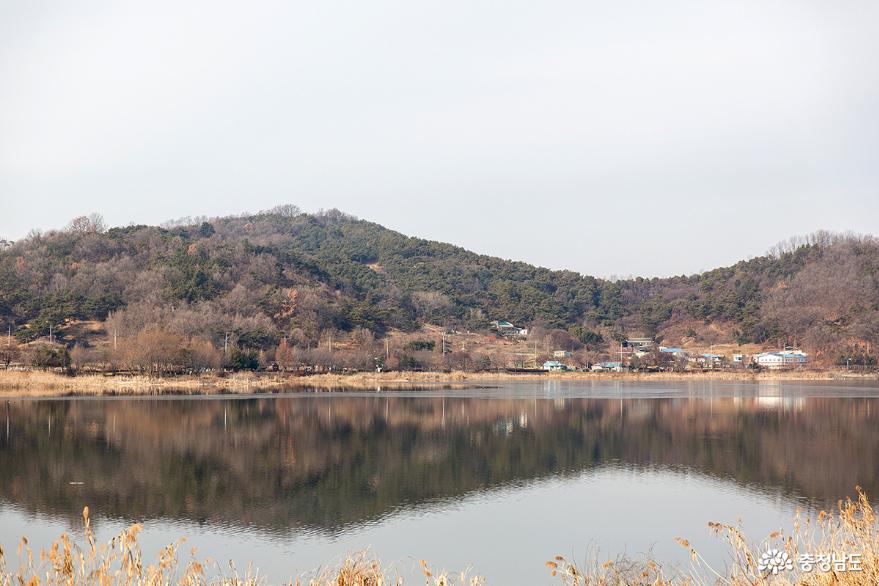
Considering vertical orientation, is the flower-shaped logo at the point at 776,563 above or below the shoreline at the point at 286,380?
above

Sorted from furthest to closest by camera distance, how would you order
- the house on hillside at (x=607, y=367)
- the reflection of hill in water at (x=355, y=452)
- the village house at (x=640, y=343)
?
1. the village house at (x=640, y=343)
2. the house on hillside at (x=607, y=367)
3. the reflection of hill in water at (x=355, y=452)

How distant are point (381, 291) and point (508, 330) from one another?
69.8 ft

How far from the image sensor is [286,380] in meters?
66.8

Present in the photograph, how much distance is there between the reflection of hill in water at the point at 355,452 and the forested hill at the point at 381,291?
1659 inches

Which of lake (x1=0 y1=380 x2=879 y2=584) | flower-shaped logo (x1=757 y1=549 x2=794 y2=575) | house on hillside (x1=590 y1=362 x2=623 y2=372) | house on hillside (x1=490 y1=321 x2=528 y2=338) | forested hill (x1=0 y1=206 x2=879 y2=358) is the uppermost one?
forested hill (x1=0 y1=206 x2=879 y2=358)

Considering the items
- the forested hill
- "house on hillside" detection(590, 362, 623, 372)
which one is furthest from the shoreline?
the forested hill

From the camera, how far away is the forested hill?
85.7 metres

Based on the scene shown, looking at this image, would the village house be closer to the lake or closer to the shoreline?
the shoreline

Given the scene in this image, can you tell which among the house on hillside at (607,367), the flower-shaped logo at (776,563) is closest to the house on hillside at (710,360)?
the house on hillside at (607,367)

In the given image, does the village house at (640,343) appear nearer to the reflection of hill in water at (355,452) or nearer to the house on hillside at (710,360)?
the house on hillside at (710,360)

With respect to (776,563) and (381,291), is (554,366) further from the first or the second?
(776,563)

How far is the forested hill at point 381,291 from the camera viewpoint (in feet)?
281

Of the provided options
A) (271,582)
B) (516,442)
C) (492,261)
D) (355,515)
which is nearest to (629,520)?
(355,515)

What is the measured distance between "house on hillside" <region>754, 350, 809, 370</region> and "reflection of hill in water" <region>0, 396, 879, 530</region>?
55470 millimetres
